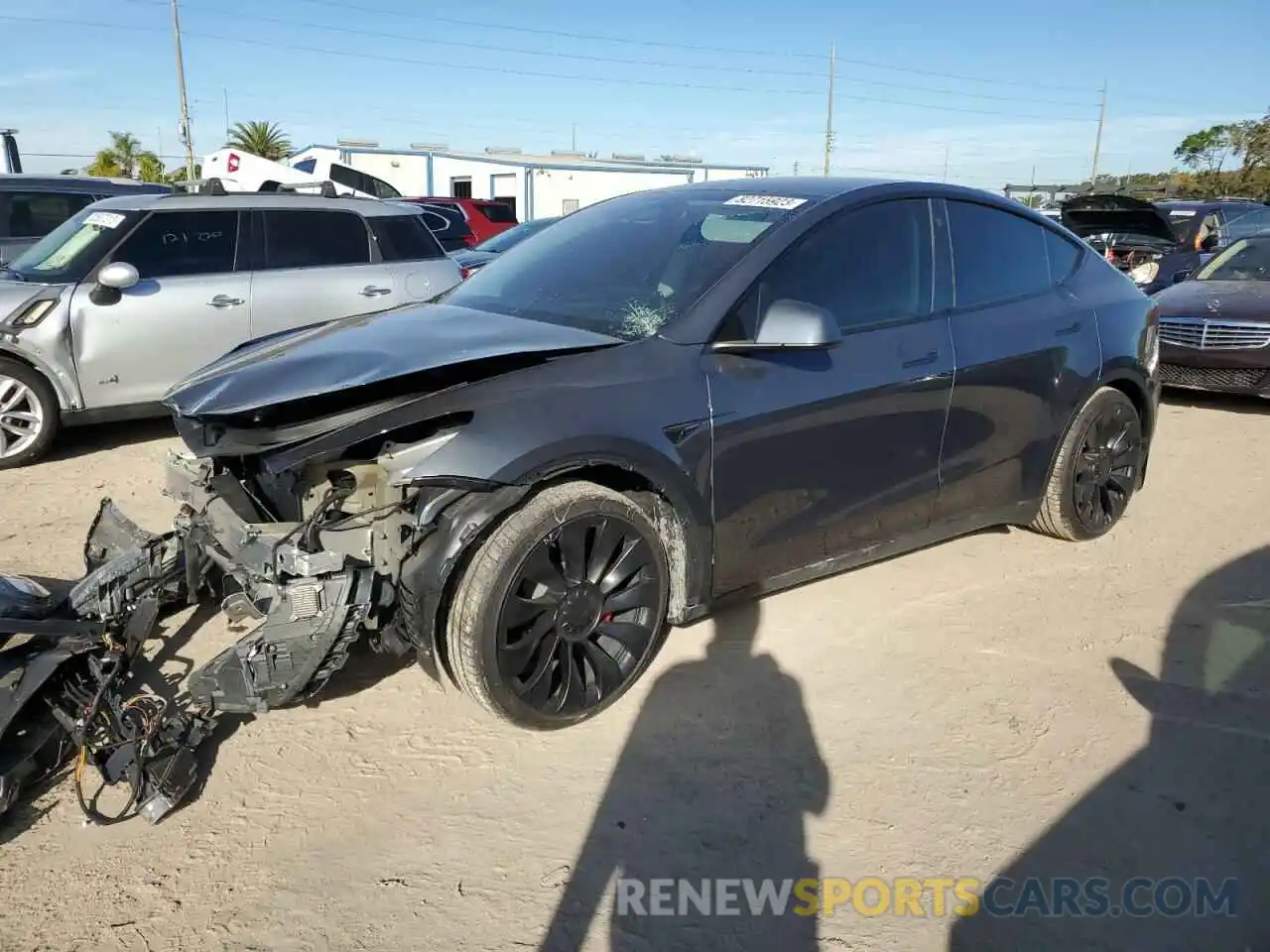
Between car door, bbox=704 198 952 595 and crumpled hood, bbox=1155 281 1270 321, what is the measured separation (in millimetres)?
5632

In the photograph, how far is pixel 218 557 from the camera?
317cm

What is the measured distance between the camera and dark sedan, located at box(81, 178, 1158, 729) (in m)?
2.78

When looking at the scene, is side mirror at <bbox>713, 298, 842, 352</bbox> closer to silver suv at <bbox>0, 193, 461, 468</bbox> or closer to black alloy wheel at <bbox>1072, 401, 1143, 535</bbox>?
black alloy wheel at <bbox>1072, 401, 1143, 535</bbox>

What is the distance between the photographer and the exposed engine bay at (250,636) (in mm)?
2668

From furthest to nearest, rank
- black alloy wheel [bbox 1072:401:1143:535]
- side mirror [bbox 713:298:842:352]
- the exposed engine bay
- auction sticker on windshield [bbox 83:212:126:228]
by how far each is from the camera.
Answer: auction sticker on windshield [bbox 83:212:126:228], black alloy wheel [bbox 1072:401:1143:535], side mirror [bbox 713:298:842:352], the exposed engine bay

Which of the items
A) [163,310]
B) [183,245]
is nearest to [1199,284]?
[183,245]

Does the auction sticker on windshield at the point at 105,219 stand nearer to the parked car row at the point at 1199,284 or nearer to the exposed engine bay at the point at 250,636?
the exposed engine bay at the point at 250,636

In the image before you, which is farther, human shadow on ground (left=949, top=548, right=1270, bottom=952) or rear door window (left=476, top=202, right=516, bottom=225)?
rear door window (left=476, top=202, right=516, bottom=225)

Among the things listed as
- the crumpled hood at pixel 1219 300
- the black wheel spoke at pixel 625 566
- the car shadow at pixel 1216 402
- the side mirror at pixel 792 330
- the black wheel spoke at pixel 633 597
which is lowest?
the car shadow at pixel 1216 402

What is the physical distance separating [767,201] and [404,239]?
4464 millimetres

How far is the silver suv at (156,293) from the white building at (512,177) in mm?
31677

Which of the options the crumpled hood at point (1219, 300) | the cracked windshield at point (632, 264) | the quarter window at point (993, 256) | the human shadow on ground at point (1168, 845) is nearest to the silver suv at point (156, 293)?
the cracked windshield at point (632, 264)

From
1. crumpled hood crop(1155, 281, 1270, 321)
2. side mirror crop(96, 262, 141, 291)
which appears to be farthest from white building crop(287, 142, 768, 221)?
side mirror crop(96, 262, 141, 291)

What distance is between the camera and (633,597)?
10.3 ft
